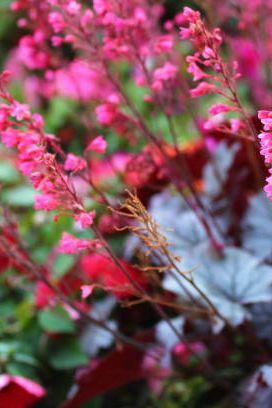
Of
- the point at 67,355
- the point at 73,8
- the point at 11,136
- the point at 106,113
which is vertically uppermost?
→ the point at 73,8

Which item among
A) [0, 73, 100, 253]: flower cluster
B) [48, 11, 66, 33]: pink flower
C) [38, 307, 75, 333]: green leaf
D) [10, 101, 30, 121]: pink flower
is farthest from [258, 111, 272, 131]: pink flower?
[38, 307, 75, 333]: green leaf

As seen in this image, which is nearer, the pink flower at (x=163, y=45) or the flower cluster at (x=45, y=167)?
the flower cluster at (x=45, y=167)

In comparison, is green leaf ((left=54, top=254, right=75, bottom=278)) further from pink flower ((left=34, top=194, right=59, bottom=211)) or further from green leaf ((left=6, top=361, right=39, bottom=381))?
pink flower ((left=34, top=194, right=59, bottom=211))

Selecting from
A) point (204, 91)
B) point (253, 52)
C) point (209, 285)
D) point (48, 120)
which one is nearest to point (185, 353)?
point (209, 285)

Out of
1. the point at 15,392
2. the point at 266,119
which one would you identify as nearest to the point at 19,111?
the point at 266,119

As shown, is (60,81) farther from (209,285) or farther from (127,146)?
(209,285)

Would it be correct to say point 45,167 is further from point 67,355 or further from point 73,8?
point 67,355

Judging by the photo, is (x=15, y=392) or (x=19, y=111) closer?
(x=19, y=111)

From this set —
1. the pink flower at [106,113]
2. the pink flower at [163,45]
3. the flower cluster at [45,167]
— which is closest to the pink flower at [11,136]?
the flower cluster at [45,167]

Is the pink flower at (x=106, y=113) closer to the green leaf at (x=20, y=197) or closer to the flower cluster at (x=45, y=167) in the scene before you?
the flower cluster at (x=45, y=167)
